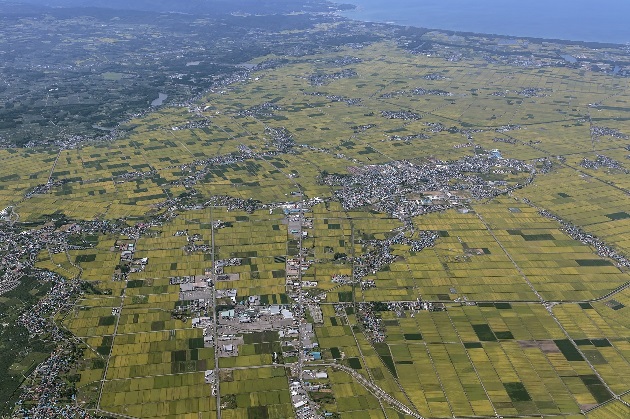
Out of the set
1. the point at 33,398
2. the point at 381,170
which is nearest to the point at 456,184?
the point at 381,170

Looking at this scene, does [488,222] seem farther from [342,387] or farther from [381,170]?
[342,387]

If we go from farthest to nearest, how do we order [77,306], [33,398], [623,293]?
[623,293] < [77,306] < [33,398]

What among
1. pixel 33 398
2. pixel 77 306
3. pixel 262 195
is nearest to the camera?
pixel 33 398

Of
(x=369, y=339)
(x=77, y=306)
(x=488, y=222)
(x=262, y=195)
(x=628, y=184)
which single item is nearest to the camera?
(x=369, y=339)

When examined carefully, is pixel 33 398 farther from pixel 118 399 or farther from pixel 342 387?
pixel 342 387

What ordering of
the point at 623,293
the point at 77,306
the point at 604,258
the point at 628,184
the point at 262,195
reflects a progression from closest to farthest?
the point at 77,306 < the point at 623,293 < the point at 604,258 < the point at 262,195 < the point at 628,184

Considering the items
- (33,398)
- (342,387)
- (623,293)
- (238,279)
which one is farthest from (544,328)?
(33,398)

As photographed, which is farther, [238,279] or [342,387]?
[238,279]

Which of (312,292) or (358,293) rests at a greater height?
(358,293)

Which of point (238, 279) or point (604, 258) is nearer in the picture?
point (238, 279)
